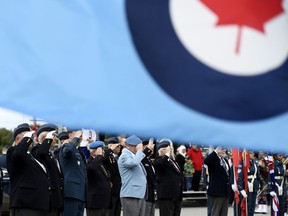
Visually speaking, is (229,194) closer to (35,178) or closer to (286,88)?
(35,178)

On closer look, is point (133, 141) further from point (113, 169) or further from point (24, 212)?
point (24, 212)

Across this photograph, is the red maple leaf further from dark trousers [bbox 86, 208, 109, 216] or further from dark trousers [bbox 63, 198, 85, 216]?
dark trousers [bbox 86, 208, 109, 216]

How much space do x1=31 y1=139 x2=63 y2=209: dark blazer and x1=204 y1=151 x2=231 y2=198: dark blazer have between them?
4220 millimetres

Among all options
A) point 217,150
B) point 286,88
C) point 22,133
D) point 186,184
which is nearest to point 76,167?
point 22,133

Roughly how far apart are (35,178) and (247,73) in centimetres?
646

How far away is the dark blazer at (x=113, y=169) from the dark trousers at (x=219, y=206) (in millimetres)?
1823

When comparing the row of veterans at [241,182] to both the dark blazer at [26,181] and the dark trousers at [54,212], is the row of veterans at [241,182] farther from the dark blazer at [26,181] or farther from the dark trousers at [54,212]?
the dark blazer at [26,181]

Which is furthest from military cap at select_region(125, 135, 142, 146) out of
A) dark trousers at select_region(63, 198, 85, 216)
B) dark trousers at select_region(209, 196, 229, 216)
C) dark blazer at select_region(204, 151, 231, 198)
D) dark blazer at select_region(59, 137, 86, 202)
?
dark trousers at select_region(209, 196, 229, 216)

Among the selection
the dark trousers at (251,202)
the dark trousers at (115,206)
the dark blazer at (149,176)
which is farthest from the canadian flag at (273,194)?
the dark trousers at (115,206)

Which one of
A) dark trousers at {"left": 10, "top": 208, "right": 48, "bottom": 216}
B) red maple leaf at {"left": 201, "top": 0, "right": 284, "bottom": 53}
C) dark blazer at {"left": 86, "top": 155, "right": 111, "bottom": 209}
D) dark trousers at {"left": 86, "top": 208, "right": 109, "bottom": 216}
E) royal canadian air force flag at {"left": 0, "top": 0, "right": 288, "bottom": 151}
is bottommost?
dark trousers at {"left": 86, "top": 208, "right": 109, "bottom": 216}

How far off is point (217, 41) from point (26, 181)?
6455 mm

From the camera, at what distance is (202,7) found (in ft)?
6.33

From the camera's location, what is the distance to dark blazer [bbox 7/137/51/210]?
805 centimetres

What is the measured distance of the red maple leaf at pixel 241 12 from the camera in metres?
1.93
